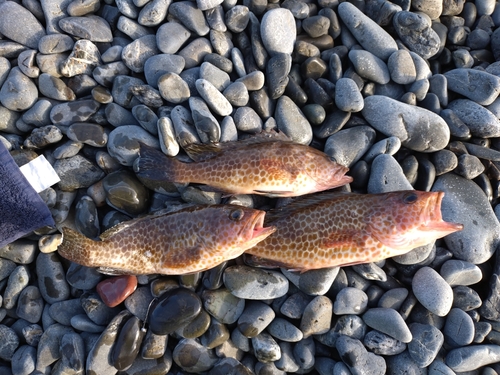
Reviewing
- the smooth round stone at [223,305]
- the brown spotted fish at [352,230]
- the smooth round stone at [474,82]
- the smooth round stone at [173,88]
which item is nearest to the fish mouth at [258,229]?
the brown spotted fish at [352,230]

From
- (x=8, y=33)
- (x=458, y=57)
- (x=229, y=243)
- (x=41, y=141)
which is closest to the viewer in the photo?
(x=229, y=243)

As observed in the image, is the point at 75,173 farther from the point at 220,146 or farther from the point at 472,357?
the point at 472,357

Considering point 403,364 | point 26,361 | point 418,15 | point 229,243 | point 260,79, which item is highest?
point 418,15

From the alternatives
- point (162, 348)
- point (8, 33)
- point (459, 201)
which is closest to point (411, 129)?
point (459, 201)

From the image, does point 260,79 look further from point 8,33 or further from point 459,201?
point 8,33

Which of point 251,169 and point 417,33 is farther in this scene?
point 417,33

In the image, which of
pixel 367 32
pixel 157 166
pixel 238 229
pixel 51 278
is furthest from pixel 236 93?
pixel 51 278
